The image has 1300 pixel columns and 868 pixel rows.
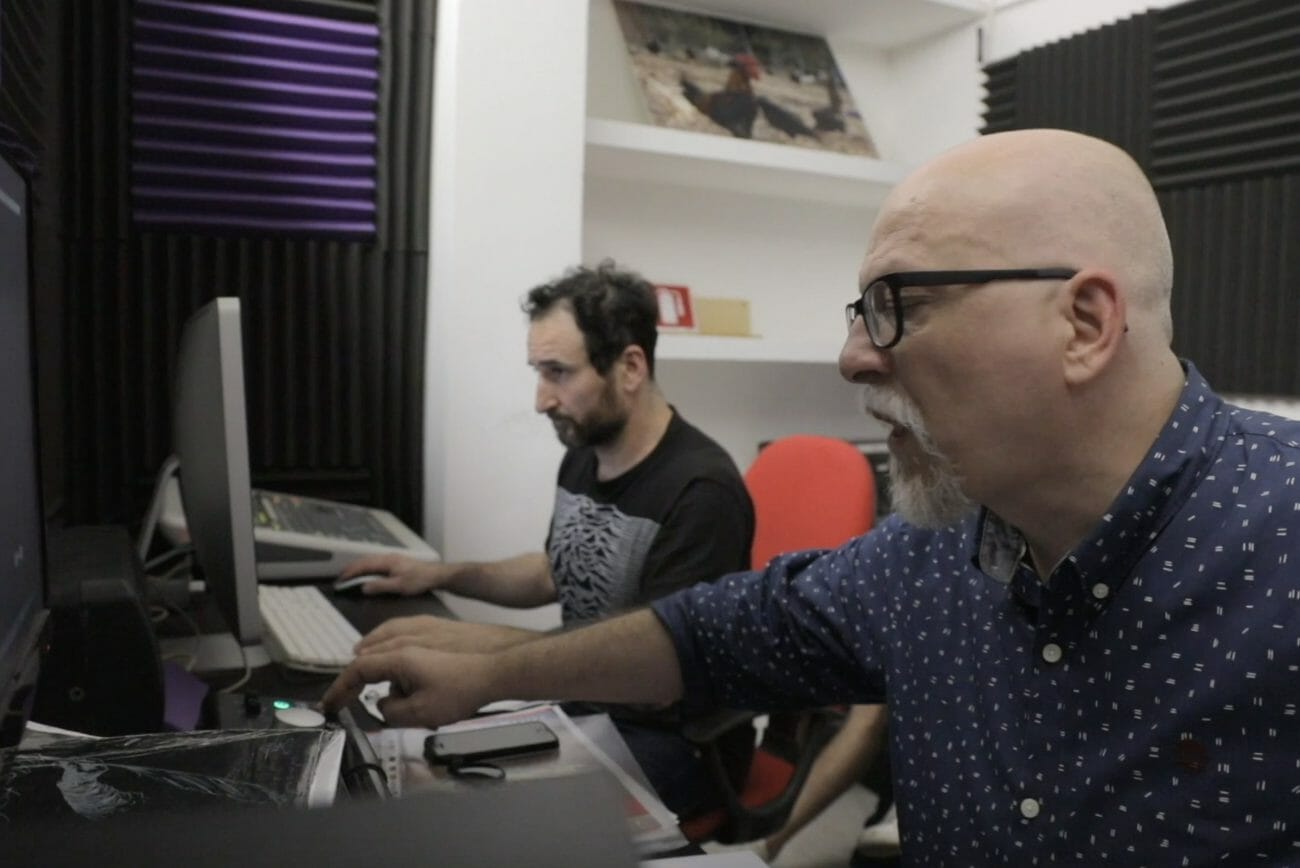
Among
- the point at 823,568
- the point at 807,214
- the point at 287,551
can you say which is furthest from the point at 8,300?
the point at 807,214

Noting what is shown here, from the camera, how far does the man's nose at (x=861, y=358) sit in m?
1.01

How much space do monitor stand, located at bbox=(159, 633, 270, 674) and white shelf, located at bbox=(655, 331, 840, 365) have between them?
138 centimetres

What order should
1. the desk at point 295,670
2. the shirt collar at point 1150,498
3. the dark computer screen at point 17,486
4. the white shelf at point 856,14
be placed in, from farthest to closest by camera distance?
1. the white shelf at point 856,14
2. the desk at point 295,670
3. the shirt collar at point 1150,498
4. the dark computer screen at point 17,486

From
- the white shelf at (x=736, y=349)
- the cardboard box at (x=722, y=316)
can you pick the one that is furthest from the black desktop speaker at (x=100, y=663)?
the cardboard box at (x=722, y=316)

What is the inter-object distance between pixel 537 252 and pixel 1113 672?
182cm

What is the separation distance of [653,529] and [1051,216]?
107cm

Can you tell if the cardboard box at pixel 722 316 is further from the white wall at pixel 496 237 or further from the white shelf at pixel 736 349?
the white wall at pixel 496 237

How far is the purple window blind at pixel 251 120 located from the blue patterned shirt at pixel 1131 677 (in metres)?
1.89

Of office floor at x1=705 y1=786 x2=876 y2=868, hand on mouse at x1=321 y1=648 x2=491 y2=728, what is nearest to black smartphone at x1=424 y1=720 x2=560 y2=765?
hand on mouse at x1=321 y1=648 x2=491 y2=728

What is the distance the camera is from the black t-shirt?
177 centimetres

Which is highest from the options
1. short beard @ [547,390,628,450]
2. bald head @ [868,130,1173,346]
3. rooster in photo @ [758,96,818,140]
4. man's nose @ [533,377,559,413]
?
rooster in photo @ [758,96,818,140]

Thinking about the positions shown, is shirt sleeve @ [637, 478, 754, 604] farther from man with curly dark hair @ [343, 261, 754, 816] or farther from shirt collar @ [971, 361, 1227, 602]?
shirt collar @ [971, 361, 1227, 602]

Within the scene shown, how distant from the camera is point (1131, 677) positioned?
0.88m

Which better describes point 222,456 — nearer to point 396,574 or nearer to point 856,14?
point 396,574
